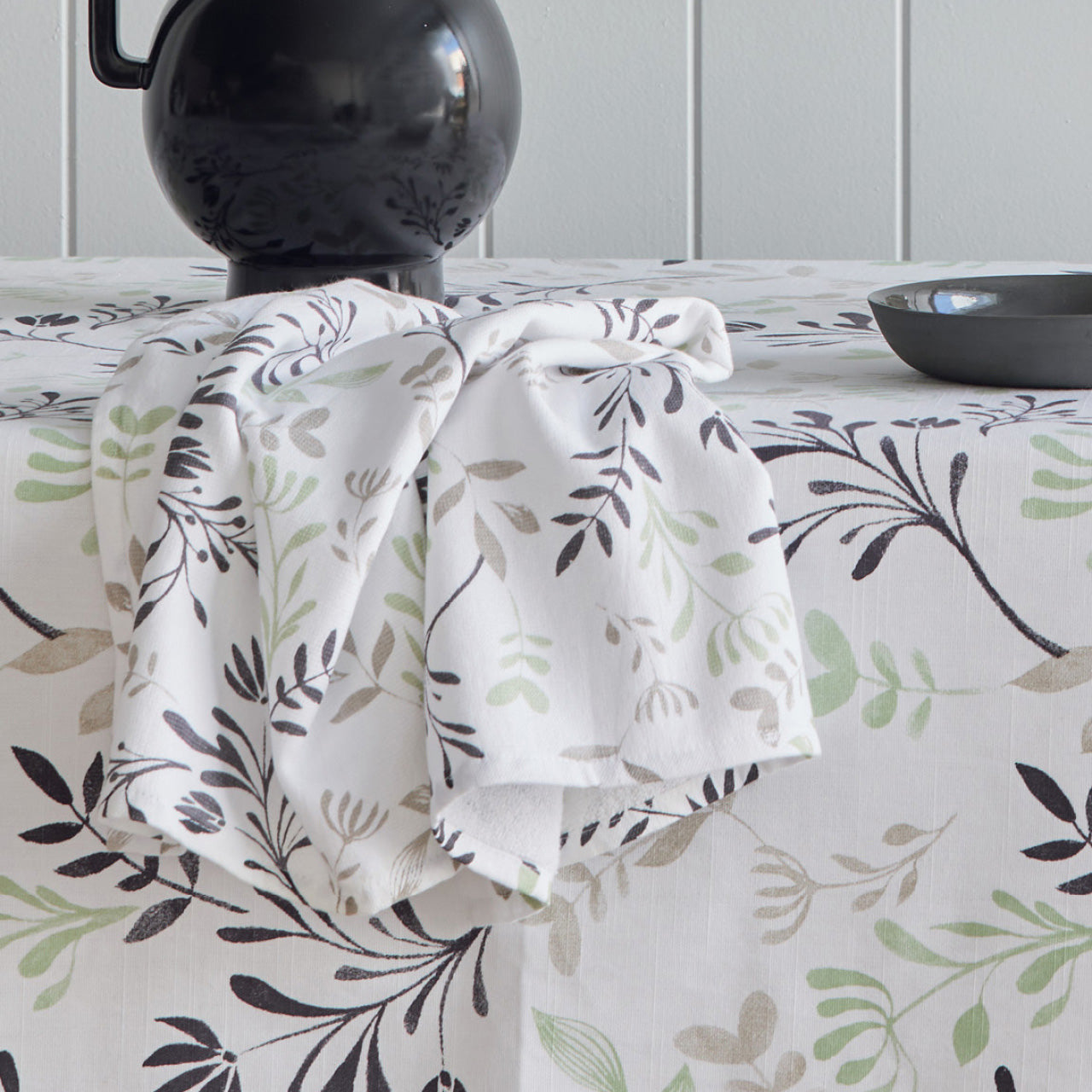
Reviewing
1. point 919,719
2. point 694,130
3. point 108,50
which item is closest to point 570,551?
point 919,719

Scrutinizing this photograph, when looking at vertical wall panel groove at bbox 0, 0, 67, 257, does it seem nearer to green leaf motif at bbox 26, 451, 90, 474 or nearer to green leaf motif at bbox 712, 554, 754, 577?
green leaf motif at bbox 26, 451, 90, 474

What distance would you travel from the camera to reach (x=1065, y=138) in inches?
44.7

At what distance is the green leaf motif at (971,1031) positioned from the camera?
0.40 meters

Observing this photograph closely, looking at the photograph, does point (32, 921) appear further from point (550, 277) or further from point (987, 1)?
point (987, 1)

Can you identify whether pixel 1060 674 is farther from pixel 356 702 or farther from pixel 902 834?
pixel 356 702

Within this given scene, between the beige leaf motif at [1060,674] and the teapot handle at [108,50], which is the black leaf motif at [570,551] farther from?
the teapot handle at [108,50]

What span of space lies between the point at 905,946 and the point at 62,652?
280 mm

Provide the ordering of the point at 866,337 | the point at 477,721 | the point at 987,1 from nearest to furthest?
the point at 477,721 < the point at 866,337 < the point at 987,1

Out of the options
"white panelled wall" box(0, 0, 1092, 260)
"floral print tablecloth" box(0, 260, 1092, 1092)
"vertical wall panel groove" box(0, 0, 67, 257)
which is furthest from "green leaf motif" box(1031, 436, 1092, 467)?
"vertical wall panel groove" box(0, 0, 67, 257)

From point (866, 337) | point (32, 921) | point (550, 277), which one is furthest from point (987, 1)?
point (32, 921)

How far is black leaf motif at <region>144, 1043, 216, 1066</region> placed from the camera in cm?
41

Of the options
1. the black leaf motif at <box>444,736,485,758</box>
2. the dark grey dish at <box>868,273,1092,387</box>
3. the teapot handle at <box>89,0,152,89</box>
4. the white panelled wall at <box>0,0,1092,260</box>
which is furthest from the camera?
the white panelled wall at <box>0,0,1092,260</box>

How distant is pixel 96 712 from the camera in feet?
1.33

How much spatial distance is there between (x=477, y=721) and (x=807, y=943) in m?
0.13
